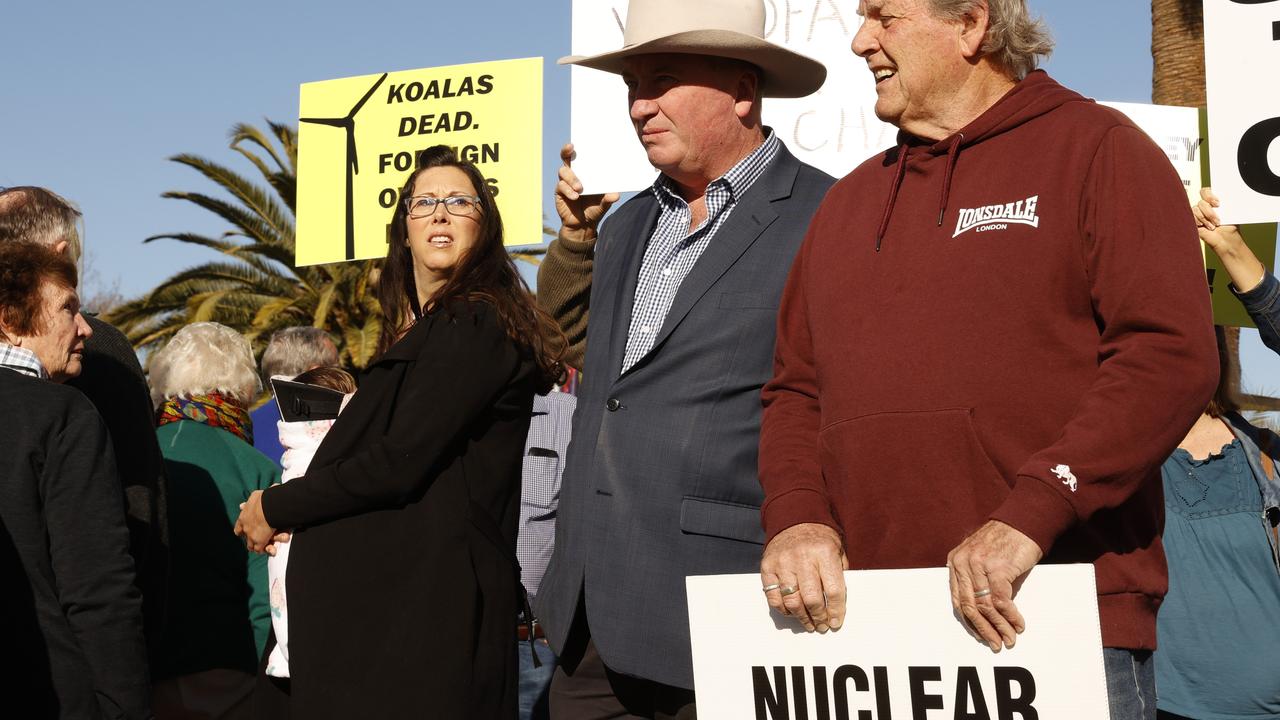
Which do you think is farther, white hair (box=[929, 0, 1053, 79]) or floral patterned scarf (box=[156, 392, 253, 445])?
floral patterned scarf (box=[156, 392, 253, 445])

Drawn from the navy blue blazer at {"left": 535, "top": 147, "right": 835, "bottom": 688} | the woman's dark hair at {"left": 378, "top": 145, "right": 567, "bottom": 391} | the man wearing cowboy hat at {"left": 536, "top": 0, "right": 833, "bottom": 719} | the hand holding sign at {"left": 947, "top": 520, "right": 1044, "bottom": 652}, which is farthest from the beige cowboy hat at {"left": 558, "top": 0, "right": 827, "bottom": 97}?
the hand holding sign at {"left": 947, "top": 520, "right": 1044, "bottom": 652}

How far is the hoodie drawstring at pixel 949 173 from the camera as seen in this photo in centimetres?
244

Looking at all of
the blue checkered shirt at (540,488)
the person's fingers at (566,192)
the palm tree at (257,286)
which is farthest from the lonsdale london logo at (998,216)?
the palm tree at (257,286)

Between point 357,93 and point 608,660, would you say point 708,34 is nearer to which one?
point 608,660

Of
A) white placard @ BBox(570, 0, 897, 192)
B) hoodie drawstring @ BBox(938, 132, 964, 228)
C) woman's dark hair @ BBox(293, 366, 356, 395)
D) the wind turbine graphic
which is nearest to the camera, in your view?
hoodie drawstring @ BBox(938, 132, 964, 228)

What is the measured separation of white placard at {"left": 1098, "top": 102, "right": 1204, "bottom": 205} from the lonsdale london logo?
2682 mm

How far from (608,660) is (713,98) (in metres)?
1.29

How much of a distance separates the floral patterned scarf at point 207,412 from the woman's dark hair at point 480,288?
1.47 metres

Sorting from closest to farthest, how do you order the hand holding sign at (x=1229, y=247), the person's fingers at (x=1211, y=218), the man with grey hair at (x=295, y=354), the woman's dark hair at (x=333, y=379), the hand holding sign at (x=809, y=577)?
the hand holding sign at (x=809, y=577) → the hand holding sign at (x=1229, y=247) → the person's fingers at (x=1211, y=218) → the woman's dark hair at (x=333, y=379) → the man with grey hair at (x=295, y=354)

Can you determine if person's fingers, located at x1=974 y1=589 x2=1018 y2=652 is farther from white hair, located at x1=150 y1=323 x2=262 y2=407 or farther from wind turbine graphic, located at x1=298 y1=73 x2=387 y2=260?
wind turbine graphic, located at x1=298 y1=73 x2=387 y2=260

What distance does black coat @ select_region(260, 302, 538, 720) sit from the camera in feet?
10.5

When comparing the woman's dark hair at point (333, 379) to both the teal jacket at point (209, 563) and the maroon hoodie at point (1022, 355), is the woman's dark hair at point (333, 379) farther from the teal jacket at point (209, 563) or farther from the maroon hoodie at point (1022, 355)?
the maroon hoodie at point (1022, 355)

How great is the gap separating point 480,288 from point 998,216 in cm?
156

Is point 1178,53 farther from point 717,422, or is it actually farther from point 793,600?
point 793,600
